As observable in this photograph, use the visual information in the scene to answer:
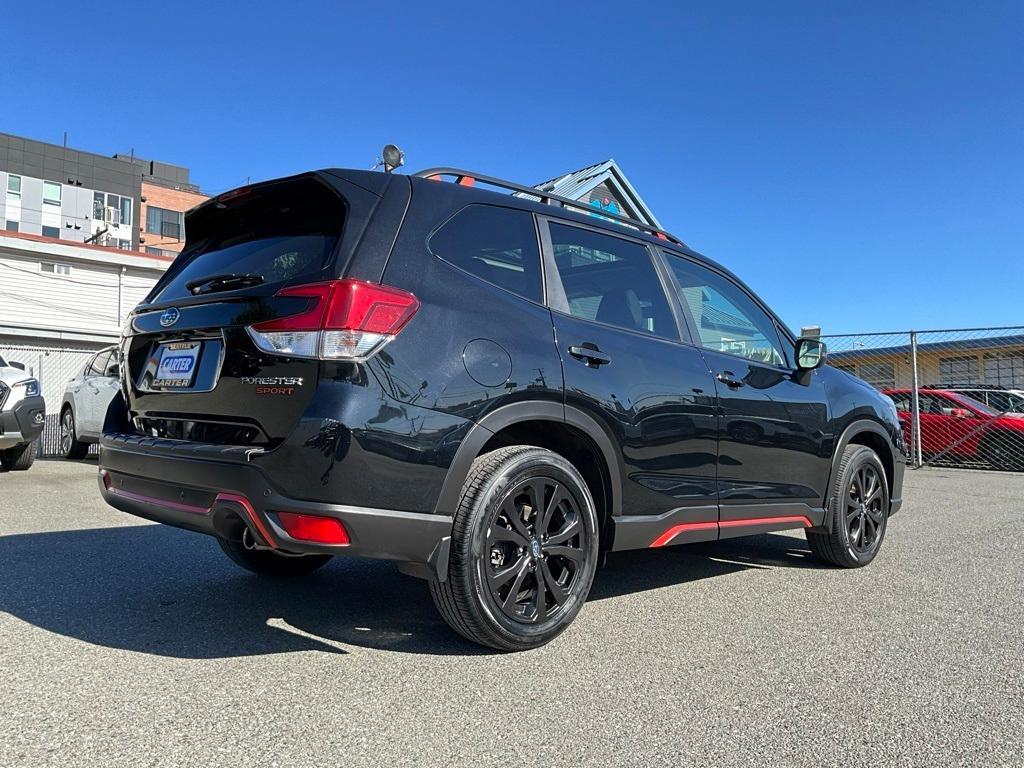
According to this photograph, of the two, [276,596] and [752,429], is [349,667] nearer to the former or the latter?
[276,596]

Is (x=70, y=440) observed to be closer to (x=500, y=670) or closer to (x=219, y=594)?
(x=219, y=594)

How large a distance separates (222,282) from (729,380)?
254cm

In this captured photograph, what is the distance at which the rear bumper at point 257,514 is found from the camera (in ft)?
8.73

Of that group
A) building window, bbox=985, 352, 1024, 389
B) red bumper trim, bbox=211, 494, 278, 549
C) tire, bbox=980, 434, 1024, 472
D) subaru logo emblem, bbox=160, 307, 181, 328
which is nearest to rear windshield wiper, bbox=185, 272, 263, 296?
subaru logo emblem, bbox=160, 307, 181, 328

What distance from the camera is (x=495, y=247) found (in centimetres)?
332

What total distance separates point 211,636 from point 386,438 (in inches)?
51.7

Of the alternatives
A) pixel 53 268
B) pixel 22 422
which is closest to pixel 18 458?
pixel 22 422

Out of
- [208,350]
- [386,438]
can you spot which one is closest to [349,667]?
[386,438]

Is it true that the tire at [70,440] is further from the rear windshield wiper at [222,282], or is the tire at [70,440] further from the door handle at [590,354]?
the door handle at [590,354]

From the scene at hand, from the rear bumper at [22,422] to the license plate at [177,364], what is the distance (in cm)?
681

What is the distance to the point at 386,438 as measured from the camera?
269 centimetres

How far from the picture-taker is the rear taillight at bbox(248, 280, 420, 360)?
2678 millimetres

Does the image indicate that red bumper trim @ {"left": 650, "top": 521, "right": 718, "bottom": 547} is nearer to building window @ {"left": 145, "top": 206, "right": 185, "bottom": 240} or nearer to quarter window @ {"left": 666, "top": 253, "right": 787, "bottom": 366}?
quarter window @ {"left": 666, "top": 253, "right": 787, "bottom": 366}

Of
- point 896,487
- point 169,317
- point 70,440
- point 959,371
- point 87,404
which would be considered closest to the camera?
point 169,317
